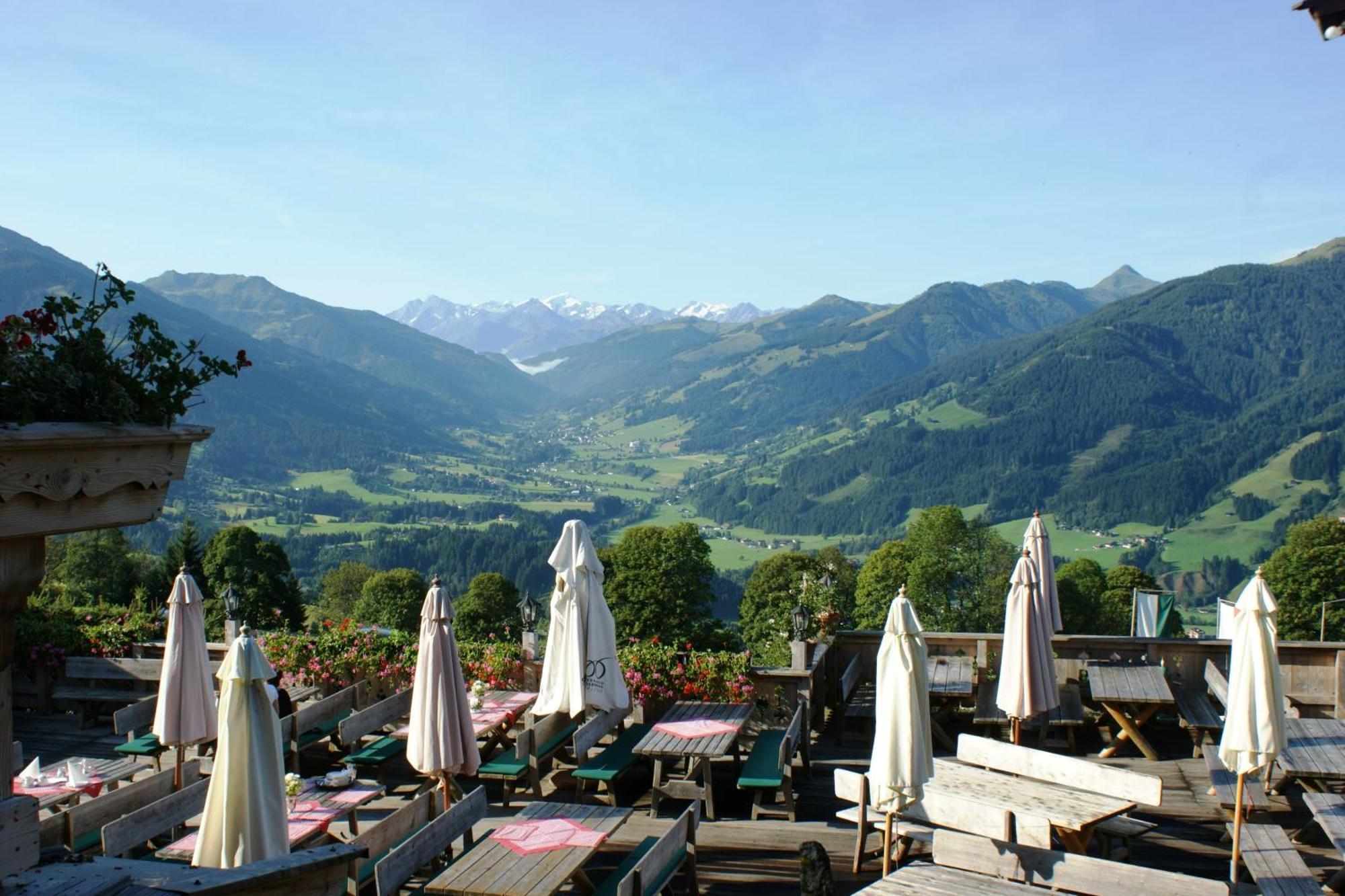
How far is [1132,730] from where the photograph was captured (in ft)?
39.2

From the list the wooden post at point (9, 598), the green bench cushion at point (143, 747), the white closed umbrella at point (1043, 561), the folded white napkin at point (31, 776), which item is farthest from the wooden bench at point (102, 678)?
the wooden post at point (9, 598)

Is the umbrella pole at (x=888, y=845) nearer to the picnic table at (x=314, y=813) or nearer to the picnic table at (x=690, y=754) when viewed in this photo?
the picnic table at (x=690, y=754)

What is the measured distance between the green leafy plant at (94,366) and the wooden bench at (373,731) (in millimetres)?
7978

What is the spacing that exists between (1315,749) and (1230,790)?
4.70ft

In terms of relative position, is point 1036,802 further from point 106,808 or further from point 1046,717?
point 106,808

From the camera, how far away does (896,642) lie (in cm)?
877

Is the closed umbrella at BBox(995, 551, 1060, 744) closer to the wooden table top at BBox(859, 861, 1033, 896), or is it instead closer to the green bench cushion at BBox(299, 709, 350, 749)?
the wooden table top at BBox(859, 861, 1033, 896)

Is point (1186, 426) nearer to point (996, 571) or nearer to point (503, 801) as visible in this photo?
point (996, 571)

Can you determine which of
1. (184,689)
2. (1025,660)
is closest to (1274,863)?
(1025,660)

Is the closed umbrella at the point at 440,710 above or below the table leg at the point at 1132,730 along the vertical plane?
above

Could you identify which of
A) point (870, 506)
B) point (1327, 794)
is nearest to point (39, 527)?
point (1327, 794)

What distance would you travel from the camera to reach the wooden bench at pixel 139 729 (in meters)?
11.8

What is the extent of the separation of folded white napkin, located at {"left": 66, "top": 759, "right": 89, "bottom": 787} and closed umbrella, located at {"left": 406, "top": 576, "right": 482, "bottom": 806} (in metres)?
3.15

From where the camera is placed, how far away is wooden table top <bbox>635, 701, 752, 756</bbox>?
33.5ft
